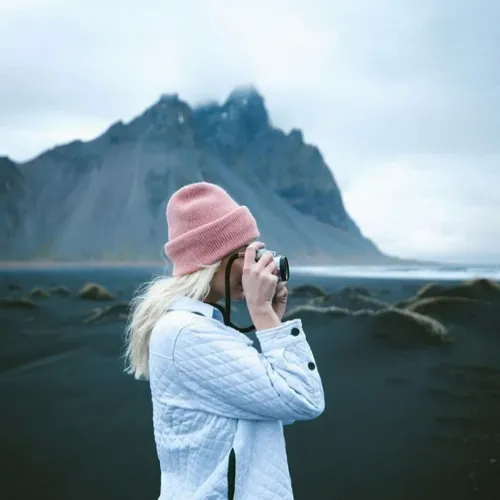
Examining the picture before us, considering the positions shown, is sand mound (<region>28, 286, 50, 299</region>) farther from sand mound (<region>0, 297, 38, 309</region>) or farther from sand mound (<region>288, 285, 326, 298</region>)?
sand mound (<region>288, 285, 326, 298</region>)

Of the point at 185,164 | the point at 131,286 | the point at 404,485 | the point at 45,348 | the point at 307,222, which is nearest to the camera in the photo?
the point at 404,485

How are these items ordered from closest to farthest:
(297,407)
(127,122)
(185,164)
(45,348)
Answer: (297,407)
(45,348)
(127,122)
(185,164)

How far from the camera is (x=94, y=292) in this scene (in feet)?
11.0

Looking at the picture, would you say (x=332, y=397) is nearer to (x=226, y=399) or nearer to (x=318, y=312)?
(x=318, y=312)

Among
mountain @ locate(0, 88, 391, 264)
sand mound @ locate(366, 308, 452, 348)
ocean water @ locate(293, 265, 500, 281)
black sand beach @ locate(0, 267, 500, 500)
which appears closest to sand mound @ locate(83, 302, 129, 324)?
black sand beach @ locate(0, 267, 500, 500)

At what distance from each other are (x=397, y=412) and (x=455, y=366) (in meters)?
0.46

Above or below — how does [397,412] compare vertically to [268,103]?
below

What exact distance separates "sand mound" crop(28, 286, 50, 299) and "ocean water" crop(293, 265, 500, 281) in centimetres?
174

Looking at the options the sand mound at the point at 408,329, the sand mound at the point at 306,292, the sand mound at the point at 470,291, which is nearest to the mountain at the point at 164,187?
the sand mound at the point at 306,292

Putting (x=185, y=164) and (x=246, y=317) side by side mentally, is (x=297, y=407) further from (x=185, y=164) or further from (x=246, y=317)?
(x=185, y=164)

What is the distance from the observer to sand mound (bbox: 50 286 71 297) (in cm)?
329

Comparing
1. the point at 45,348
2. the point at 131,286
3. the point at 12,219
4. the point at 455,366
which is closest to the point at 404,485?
the point at 455,366

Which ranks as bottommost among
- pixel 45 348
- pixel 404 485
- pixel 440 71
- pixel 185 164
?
pixel 404 485

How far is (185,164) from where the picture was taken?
5391 millimetres
